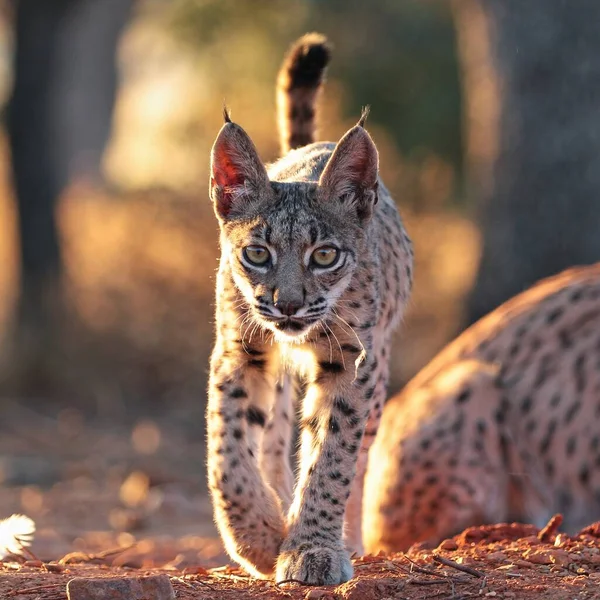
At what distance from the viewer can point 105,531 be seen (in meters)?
8.38

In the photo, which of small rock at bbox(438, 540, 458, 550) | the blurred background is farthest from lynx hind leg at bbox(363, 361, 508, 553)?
small rock at bbox(438, 540, 458, 550)

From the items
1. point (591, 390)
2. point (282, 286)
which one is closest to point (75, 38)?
point (591, 390)

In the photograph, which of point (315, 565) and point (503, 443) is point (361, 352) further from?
point (503, 443)

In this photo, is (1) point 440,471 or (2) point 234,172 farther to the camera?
(1) point 440,471

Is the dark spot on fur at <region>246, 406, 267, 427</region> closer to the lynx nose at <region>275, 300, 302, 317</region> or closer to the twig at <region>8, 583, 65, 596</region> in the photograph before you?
the lynx nose at <region>275, 300, 302, 317</region>

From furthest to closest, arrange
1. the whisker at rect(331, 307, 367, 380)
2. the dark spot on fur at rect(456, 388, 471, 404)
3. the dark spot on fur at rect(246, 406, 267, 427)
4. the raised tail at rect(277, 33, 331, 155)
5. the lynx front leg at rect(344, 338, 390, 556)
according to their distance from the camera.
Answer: the dark spot on fur at rect(456, 388, 471, 404) → the raised tail at rect(277, 33, 331, 155) → the lynx front leg at rect(344, 338, 390, 556) → the dark spot on fur at rect(246, 406, 267, 427) → the whisker at rect(331, 307, 367, 380)

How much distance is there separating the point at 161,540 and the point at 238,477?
9.28ft

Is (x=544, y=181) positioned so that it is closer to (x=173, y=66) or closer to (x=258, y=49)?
(x=258, y=49)

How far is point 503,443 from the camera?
7.02 meters

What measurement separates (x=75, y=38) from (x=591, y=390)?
34.5ft

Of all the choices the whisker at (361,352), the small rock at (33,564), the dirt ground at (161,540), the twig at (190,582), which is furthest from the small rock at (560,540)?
the small rock at (33,564)

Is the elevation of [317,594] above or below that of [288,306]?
below

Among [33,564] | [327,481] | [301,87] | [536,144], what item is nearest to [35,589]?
[33,564]

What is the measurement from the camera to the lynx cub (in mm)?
5031
